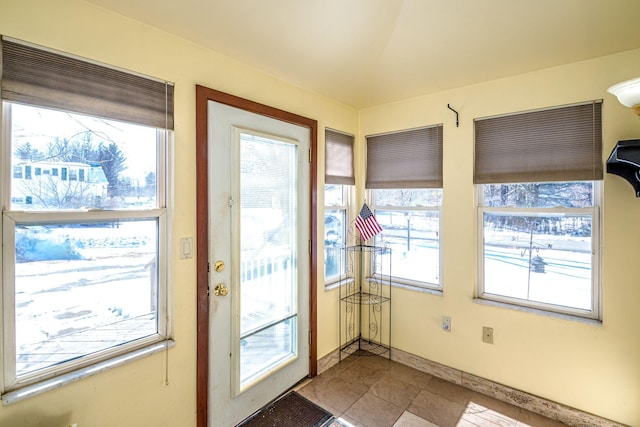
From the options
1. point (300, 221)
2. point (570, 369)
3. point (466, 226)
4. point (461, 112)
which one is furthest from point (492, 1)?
point (570, 369)

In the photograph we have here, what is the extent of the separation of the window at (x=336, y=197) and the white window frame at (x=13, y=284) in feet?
4.59

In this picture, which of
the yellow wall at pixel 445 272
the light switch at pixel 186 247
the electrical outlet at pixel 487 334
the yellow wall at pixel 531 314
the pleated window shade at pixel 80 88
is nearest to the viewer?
the pleated window shade at pixel 80 88

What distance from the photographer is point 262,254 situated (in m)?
2.21

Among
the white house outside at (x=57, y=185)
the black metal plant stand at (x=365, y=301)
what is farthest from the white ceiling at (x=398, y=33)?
the black metal plant stand at (x=365, y=301)

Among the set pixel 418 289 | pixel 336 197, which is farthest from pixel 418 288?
pixel 336 197

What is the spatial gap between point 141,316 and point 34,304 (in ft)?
1.50

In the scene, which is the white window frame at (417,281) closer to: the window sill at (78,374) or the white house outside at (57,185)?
the window sill at (78,374)

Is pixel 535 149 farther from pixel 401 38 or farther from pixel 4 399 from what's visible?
pixel 4 399

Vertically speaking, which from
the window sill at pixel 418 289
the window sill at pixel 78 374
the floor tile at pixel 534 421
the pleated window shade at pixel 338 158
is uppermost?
the pleated window shade at pixel 338 158

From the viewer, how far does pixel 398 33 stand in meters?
1.74

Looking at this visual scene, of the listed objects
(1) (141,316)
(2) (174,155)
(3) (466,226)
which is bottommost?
(1) (141,316)

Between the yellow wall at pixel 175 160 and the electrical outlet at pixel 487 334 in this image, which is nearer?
the yellow wall at pixel 175 160

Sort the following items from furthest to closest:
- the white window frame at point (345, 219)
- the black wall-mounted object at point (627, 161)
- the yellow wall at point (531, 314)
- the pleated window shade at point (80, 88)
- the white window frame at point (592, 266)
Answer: the white window frame at point (345, 219) → the white window frame at point (592, 266) → the yellow wall at point (531, 314) → the black wall-mounted object at point (627, 161) → the pleated window shade at point (80, 88)

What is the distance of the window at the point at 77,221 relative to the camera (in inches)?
51.2
